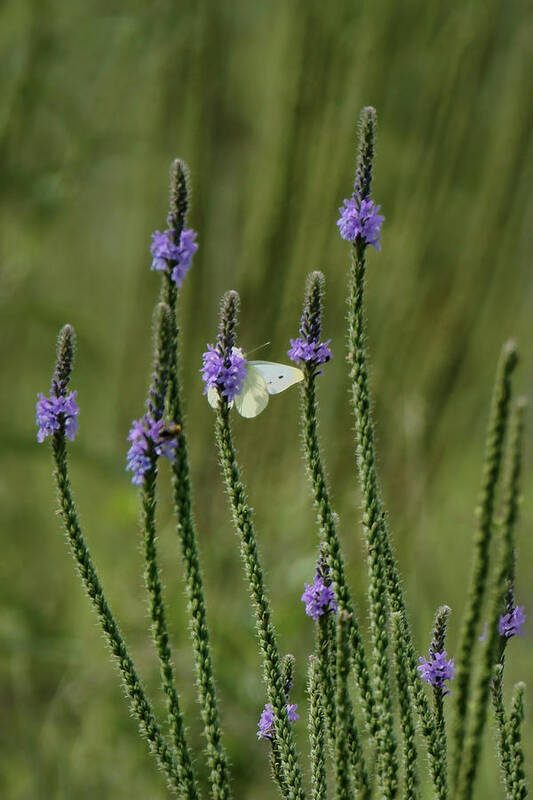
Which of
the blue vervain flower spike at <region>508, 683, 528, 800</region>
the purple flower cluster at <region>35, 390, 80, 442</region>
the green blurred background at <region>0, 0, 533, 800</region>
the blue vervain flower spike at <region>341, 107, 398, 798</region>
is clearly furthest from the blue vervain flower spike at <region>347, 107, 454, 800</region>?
the green blurred background at <region>0, 0, 533, 800</region>

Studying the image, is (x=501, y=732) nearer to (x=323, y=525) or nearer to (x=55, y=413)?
(x=323, y=525)

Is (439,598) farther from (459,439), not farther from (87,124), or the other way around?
(87,124)

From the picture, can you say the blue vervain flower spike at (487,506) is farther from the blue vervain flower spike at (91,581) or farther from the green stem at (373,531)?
the blue vervain flower spike at (91,581)

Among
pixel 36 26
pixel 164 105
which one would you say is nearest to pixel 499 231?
pixel 164 105

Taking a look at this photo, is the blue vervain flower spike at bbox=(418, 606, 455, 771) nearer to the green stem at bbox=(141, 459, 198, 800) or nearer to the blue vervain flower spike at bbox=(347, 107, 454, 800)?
the blue vervain flower spike at bbox=(347, 107, 454, 800)

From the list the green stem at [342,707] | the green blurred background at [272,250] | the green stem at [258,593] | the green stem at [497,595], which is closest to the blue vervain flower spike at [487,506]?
the green stem at [497,595]
